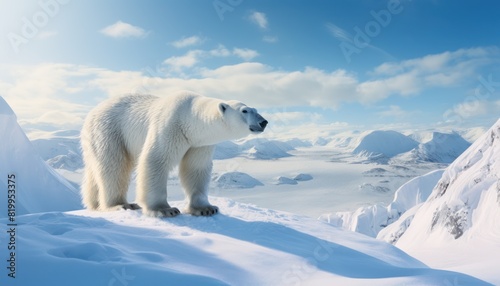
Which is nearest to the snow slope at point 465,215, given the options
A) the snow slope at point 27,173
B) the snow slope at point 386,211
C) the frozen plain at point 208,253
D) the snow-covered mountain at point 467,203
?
the snow-covered mountain at point 467,203

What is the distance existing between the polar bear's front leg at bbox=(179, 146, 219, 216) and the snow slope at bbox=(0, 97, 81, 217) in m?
25.5

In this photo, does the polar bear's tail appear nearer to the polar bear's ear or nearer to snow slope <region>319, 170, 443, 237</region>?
the polar bear's ear

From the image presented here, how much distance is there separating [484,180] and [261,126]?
1546 cm

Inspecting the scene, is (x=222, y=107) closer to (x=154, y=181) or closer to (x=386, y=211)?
(x=154, y=181)

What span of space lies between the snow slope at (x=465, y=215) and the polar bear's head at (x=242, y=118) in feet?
33.9

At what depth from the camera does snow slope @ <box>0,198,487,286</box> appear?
309 centimetres

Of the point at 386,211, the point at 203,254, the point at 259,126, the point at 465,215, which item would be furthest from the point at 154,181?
the point at 386,211

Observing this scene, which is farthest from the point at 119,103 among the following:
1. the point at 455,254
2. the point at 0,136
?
the point at 0,136

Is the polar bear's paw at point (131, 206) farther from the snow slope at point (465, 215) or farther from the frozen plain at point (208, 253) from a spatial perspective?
the snow slope at point (465, 215)

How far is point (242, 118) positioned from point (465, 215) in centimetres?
1522

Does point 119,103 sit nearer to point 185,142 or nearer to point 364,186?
point 185,142

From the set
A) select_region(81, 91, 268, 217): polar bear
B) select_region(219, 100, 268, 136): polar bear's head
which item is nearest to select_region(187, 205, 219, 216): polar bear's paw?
select_region(81, 91, 268, 217): polar bear

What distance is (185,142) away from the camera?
6250 millimetres

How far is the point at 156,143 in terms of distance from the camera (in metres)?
6.18
